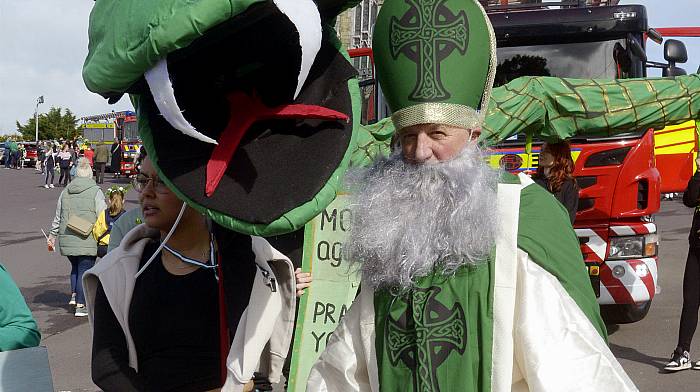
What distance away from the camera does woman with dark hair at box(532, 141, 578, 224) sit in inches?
282

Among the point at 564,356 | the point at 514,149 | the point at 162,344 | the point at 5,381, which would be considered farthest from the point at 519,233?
the point at 514,149

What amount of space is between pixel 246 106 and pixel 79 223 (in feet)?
24.4

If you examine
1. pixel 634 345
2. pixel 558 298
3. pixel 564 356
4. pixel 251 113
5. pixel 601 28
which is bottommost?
pixel 634 345

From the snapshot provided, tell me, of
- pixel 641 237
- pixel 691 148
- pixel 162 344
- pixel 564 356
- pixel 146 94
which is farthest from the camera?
pixel 691 148

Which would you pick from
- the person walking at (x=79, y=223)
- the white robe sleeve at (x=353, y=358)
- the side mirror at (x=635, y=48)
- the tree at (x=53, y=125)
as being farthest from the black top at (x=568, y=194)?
the tree at (x=53, y=125)

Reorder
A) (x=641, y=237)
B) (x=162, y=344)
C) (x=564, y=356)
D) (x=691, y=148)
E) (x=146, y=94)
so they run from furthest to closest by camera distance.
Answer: (x=691, y=148), (x=641, y=237), (x=162, y=344), (x=146, y=94), (x=564, y=356)

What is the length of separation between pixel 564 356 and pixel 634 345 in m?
6.23

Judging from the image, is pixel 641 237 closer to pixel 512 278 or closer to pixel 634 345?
pixel 634 345

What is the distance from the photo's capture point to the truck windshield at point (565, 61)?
7.93 meters

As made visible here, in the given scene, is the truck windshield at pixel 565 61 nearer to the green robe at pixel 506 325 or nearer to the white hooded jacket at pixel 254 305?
the white hooded jacket at pixel 254 305

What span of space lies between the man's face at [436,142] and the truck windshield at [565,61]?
539 centimetres

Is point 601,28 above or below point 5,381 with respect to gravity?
above

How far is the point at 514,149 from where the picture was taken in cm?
791

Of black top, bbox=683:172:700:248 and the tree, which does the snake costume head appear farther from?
the tree
